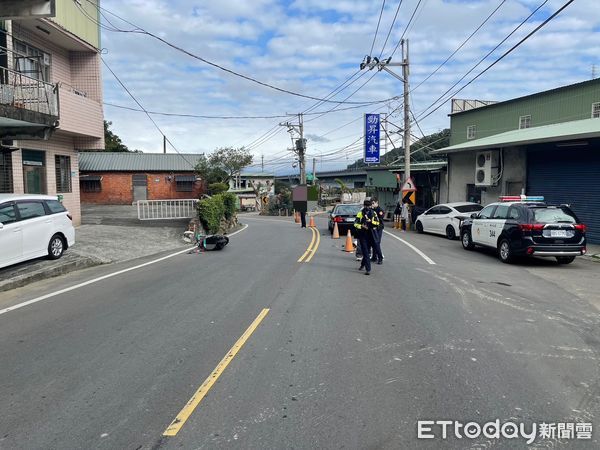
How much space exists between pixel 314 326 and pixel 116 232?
44.9 feet

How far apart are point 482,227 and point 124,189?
34903 millimetres

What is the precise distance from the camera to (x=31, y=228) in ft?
35.3

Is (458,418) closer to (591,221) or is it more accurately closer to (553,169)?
(591,221)

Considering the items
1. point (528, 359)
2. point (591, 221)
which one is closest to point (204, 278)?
point (528, 359)

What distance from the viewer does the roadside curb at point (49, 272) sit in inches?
368

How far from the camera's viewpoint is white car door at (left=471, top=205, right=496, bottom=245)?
574 inches

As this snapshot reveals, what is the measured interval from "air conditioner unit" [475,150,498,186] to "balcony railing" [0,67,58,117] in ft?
59.4

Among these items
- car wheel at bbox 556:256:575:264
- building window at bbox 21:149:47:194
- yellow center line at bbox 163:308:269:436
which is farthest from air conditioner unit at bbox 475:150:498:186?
yellow center line at bbox 163:308:269:436

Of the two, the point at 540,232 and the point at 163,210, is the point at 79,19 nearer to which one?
the point at 163,210

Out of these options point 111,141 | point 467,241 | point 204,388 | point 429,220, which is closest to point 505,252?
point 467,241

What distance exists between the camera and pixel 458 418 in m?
3.96

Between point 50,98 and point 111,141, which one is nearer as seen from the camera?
point 50,98

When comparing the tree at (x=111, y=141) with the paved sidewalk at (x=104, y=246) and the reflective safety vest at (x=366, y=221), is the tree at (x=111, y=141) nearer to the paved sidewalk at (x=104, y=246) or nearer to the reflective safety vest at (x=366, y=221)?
the paved sidewalk at (x=104, y=246)

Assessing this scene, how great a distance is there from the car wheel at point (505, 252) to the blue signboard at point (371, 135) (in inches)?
722
